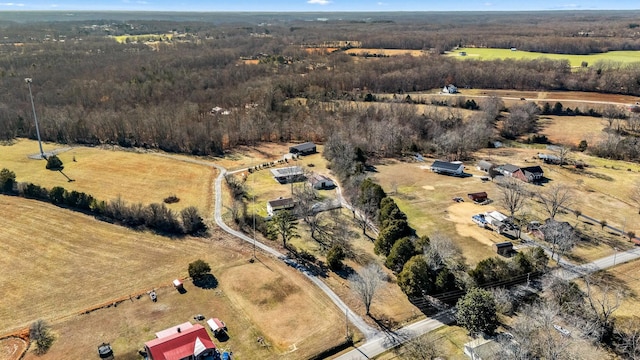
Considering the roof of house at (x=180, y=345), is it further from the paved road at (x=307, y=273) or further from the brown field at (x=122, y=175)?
the brown field at (x=122, y=175)

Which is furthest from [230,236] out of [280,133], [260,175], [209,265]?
[280,133]

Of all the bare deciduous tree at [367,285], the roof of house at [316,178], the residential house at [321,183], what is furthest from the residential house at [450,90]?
the bare deciduous tree at [367,285]

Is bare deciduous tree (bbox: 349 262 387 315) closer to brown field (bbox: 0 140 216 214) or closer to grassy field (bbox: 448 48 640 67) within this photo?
brown field (bbox: 0 140 216 214)

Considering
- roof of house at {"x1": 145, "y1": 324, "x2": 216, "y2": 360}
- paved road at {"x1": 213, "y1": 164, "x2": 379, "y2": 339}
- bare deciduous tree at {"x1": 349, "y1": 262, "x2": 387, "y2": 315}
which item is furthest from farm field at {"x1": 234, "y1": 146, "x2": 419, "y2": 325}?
roof of house at {"x1": 145, "y1": 324, "x2": 216, "y2": 360}

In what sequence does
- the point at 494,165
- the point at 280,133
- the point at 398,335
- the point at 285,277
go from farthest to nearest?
the point at 280,133 < the point at 494,165 < the point at 285,277 < the point at 398,335

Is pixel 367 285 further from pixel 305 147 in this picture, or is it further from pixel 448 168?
pixel 305 147

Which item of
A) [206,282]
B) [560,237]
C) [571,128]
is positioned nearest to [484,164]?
[560,237]

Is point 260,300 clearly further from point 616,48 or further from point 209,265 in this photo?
point 616,48
